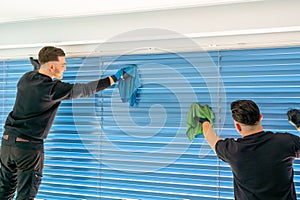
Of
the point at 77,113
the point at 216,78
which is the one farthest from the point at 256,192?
the point at 77,113

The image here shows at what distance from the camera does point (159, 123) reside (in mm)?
2312

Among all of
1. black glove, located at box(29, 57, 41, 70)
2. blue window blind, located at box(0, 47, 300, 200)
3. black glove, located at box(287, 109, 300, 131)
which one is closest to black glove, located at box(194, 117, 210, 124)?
blue window blind, located at box(0, 47, 300, 200)

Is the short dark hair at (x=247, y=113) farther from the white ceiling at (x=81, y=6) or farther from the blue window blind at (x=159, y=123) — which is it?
the white ceiling at (x=81, y=6)

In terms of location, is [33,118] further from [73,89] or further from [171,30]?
[171,30]

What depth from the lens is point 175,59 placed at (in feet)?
7.48

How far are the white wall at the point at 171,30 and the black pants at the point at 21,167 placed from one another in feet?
2.60

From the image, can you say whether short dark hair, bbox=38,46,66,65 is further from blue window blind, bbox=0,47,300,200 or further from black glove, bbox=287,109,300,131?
black glove, bbox=287,109,300,131

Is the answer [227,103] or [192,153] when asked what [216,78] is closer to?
[227,103]

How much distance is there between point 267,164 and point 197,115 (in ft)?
1.78

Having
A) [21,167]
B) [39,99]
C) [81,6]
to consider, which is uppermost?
[81,6]

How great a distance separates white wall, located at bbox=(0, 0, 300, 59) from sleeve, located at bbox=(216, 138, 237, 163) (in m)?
0.66

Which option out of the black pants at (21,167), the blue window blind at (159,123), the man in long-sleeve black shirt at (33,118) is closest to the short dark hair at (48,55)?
the man in long-sleeve black shirt at (33,118)

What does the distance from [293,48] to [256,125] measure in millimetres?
612

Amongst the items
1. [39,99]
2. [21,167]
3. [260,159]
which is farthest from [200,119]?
[21,167]
